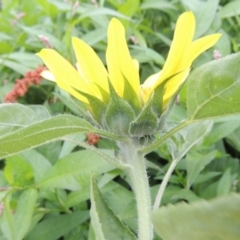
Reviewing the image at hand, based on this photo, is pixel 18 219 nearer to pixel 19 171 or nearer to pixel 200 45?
pixel 19 171

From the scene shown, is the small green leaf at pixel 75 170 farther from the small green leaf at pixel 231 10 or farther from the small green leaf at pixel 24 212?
the small green leaf at pixel 231 10

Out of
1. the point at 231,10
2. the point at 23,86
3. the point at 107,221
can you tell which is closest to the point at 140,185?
the point at 107,221

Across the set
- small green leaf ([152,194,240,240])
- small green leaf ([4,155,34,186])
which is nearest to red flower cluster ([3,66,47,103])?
small green leaf ([4,155,34,186])

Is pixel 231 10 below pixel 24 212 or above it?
above

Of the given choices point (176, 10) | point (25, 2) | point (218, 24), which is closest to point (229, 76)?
point (218, 24)

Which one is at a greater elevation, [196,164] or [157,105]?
[157,105]

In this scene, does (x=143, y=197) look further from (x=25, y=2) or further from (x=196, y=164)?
(x=25, y=2)

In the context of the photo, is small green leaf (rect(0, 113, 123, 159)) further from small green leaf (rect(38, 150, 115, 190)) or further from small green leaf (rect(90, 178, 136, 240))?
small green leaf (rect(38, 150, 115, 190))

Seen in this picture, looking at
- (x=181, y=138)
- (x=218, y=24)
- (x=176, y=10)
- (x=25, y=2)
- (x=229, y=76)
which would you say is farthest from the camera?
(x=25, y=2)
